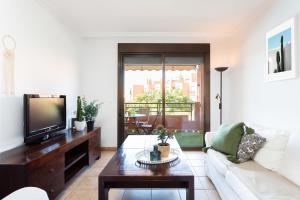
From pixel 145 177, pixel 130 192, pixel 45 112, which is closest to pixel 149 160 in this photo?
pixel 145 177

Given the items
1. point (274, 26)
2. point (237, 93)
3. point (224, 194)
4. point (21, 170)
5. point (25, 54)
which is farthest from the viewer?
point (237, 93)

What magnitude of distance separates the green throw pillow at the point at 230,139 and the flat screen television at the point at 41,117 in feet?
7.63

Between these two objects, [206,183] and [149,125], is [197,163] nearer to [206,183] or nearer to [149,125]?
[206,183]

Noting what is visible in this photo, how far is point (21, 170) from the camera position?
1810 mm

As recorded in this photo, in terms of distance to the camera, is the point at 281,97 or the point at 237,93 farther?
the point at 237,93

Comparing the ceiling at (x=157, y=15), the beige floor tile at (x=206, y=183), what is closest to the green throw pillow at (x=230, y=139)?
the beige floor tile at (x=206, y=183)

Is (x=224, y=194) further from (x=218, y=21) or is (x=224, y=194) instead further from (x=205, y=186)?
(x=218, y=21)

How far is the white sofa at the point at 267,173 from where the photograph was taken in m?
1.66

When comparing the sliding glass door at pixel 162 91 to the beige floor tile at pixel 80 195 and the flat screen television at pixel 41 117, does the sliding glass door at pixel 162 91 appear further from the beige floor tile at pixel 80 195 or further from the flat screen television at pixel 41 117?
the beige floor tile at pixel 80 195

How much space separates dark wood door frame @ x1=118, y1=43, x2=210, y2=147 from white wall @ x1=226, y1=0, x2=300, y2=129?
0.51m

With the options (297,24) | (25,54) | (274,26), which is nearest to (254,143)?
(297,24)

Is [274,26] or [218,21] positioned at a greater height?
[218,21]

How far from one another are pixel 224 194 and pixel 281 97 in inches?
58.2

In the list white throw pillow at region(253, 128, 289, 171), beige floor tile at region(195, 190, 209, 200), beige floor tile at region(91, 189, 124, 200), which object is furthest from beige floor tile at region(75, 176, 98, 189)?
white throw pillow at region(253, 128, 289, 171)
